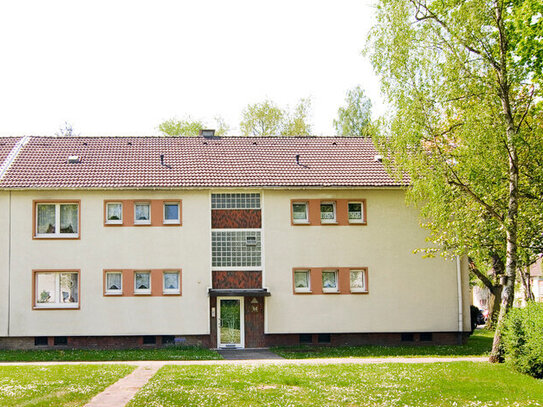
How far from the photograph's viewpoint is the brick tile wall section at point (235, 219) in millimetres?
28422

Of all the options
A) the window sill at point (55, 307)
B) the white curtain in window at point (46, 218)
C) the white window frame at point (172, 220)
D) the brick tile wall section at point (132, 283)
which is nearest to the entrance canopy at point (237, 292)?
the brick tile wall section at point (132, 283)

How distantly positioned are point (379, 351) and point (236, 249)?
259 inches

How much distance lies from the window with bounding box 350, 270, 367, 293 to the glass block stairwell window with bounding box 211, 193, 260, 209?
15.0 ft

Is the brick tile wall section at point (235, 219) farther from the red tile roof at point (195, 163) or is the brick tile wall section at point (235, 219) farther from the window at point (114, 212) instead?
the window at point (114, 212)

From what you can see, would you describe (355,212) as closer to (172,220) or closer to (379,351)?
(379,351)

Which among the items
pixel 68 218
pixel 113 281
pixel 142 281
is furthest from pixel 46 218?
pixel 142 281

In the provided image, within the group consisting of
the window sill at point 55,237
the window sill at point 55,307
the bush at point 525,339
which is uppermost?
the window sill at point 55,237

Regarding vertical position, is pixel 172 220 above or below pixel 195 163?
below

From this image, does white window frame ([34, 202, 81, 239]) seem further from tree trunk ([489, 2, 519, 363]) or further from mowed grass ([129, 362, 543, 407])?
tree trunk ([489, 2, 519, 363])

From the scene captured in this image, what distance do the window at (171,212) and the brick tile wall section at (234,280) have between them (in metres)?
2.61

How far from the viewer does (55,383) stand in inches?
672

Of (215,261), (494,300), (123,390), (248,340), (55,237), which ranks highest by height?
(55,237)

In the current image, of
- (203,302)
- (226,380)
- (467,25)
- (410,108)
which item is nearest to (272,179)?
(203,302)

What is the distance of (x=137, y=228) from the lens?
2823cm
